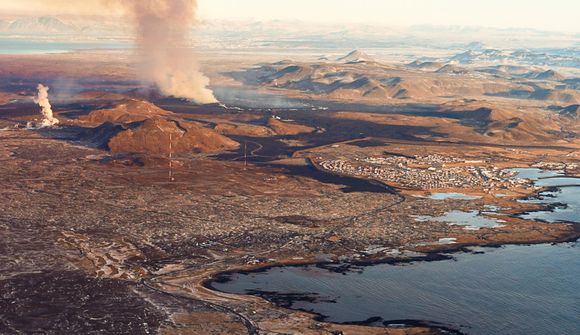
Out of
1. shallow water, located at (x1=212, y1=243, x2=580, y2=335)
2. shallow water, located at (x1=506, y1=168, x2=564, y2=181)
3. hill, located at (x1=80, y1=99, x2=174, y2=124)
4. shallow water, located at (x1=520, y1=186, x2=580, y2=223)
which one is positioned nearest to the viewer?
shallow water, located at (x1=212, y1=243, x2=580, y2=335)

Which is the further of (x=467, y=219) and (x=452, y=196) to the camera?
(x=452, y=196)

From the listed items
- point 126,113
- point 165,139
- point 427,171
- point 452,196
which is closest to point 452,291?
point 452,196

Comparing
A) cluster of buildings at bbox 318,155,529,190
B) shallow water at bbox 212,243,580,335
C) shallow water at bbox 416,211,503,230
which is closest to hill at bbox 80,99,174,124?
cluster of buildings at bbox 318,155,529,190

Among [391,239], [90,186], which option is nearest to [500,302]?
[391,239]

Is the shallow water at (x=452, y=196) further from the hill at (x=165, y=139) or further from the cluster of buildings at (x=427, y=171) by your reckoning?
the hill at (x=165, y=139)

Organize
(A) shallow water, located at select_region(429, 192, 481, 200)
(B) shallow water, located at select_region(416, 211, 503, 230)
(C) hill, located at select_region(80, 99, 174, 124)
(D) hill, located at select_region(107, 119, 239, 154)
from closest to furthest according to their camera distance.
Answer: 1. (B) shallow water, located at select_region(416, 211, 503, 230)
2. (A) shallow water, located at select_region(429, 192, 481, 200)
3. (D) hill, located at select_region(107, 119, 239, 154)
4. (C) hill, located at select_region(80, 99, 174, 124)

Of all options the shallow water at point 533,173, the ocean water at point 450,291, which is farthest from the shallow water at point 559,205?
the ocean water at point 450,291

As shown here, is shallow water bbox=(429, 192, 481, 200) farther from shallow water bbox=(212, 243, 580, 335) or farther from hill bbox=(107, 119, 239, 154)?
hill bbox=(107, 119, 239, 154)

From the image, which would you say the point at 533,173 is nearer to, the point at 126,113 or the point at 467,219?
the point at 467,219
